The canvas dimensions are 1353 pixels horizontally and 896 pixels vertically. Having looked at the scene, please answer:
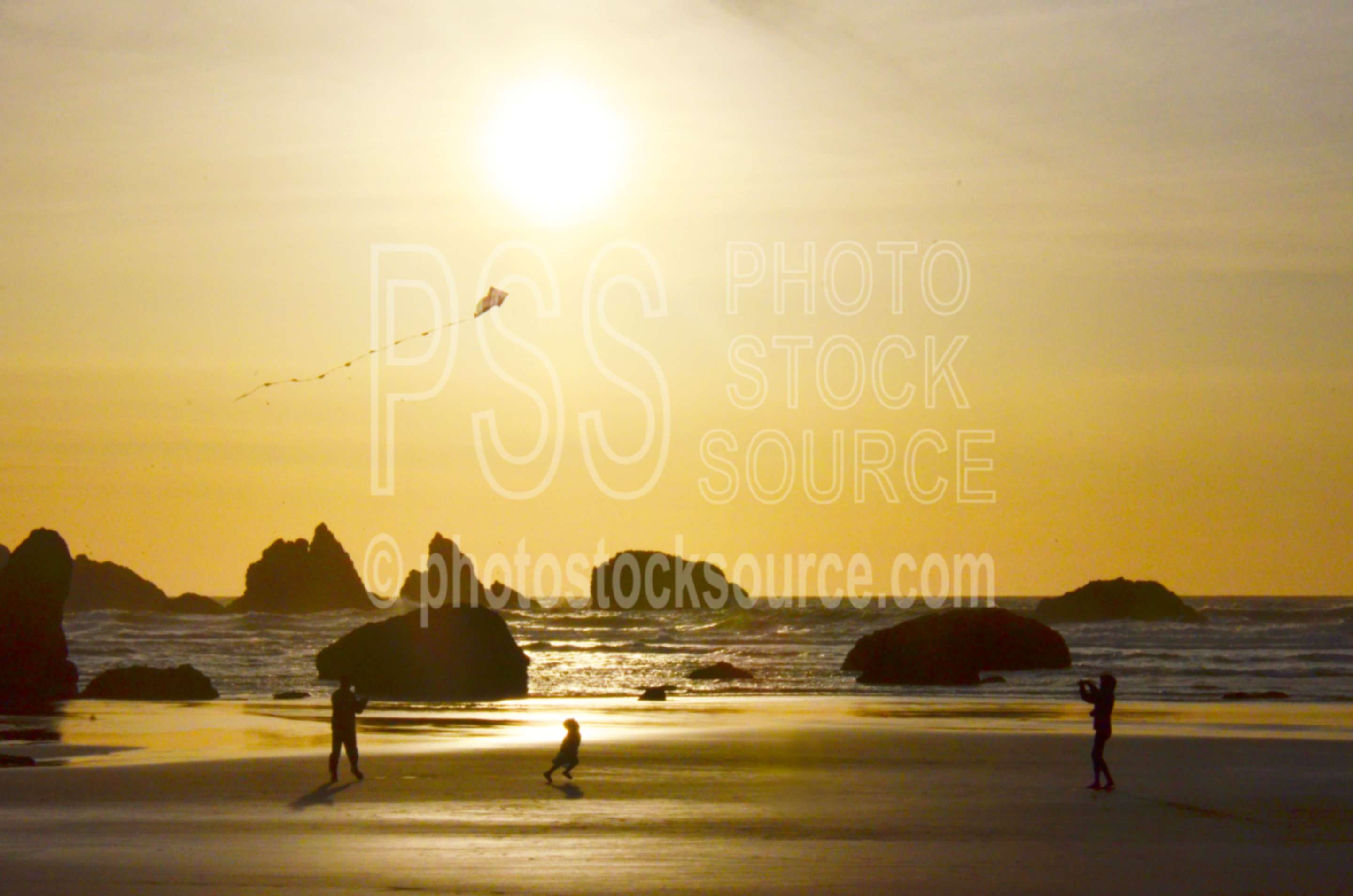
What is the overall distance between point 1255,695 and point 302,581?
109m

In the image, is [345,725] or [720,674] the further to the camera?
[720,674]

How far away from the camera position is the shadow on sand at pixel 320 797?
1914 centimetres

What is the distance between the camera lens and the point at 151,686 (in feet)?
147

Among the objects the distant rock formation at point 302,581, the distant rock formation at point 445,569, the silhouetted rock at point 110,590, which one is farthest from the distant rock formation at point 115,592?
the distant rock formation at point 445,569

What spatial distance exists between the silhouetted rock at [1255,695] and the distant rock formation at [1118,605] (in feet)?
198

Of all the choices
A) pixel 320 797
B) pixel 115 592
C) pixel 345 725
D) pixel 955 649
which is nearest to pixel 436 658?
pixel 955 649

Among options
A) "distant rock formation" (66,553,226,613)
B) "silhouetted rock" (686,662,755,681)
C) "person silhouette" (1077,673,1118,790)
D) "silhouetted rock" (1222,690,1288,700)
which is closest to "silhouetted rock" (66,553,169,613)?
"distant rock formation" (66,553,226,613)

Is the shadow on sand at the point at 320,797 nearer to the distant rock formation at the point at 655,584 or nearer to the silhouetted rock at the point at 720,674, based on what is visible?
the silhouetted rock at the point at 720,674

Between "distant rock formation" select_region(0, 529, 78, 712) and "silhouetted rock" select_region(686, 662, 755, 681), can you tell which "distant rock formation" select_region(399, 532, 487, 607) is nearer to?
"silhouetted rock" select_region(686, 662, 755, 681)

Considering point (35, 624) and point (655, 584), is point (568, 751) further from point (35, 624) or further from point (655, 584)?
point (655, 584)

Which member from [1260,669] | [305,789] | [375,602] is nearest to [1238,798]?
[305,789]

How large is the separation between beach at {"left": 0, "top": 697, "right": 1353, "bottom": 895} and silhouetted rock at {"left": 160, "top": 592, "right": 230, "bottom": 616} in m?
122

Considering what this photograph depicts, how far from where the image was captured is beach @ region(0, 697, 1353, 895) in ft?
45.6

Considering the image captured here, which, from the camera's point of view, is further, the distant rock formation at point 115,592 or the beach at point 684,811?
the distant rock formation at point 115,592
